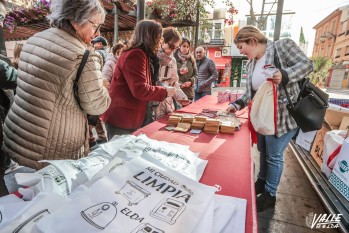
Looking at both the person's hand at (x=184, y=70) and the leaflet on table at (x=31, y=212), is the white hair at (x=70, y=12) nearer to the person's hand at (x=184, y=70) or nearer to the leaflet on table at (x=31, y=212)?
the leaflet on table at (x=31, y=212)

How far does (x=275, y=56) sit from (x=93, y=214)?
1770mm

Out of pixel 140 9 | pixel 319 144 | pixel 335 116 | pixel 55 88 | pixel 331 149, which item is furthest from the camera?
pixel 140 9

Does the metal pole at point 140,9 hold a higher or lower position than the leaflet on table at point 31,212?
higher

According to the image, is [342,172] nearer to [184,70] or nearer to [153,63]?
[153,63]

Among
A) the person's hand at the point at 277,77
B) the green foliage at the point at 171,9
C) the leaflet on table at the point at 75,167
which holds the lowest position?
the leaflet on table at the point at 75,167

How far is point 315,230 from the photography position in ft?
6.10

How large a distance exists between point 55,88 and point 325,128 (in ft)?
9.61

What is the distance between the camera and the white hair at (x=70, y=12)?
3.90 feet

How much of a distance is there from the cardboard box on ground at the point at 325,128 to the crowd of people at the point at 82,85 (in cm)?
111

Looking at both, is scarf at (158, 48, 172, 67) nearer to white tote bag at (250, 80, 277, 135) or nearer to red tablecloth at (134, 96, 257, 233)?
red tablecloth at (134, 96, 257, 233)

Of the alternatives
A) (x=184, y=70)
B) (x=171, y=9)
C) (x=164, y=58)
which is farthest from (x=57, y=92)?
(x=171, y=9)

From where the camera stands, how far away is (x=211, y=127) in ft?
5.42

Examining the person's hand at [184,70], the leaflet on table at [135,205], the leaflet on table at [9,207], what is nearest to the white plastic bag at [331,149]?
the leaflet on table at [135,205]

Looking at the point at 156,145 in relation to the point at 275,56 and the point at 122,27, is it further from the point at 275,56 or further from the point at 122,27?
the point at 122,27
